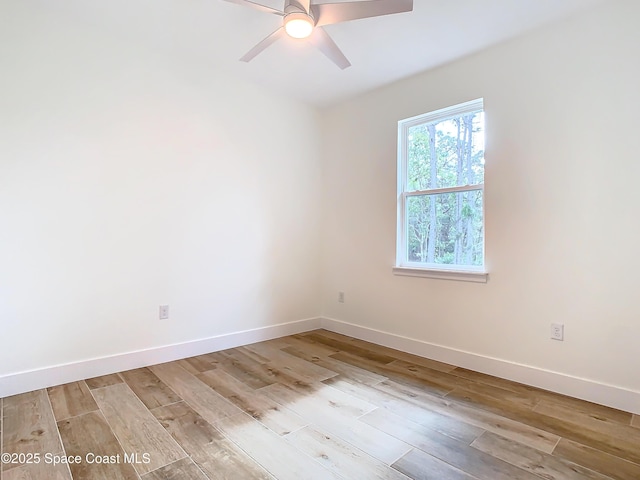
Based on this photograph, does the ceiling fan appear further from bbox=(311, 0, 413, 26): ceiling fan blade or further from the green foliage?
the green foliage

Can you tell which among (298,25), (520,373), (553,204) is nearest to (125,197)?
(298,25)

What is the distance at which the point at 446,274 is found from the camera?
9.45ft

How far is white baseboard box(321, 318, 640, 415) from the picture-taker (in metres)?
2.08

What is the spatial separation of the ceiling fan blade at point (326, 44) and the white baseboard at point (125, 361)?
2.50 metres

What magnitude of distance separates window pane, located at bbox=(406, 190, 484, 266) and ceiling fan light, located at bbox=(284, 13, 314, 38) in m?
1.76

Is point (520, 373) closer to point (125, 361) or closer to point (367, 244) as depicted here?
point (367, 244)

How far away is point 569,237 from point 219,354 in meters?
2.86

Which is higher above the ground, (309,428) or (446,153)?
(446,153)

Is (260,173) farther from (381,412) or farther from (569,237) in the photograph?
(569,237)

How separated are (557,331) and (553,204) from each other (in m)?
0.86

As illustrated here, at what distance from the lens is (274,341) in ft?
11.4

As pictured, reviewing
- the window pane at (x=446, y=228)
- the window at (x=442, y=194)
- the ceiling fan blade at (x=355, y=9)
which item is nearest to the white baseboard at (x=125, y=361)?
the window at (x=442, y=194)

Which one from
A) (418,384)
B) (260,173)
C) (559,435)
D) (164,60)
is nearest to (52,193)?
(164,60)

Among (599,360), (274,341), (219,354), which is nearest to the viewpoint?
(599,360)
